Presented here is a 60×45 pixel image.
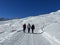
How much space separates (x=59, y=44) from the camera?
12297 mm

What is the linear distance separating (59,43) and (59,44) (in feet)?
0.79

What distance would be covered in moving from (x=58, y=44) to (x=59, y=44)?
223 millimetres

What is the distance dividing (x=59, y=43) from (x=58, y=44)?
0.11m

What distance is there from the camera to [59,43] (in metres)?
12.5

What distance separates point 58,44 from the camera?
41.1ft
